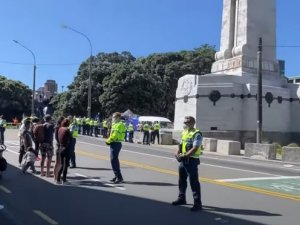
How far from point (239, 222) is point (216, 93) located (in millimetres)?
28634

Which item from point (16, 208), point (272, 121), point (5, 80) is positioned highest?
point (5, 80)

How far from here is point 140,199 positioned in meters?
10.6

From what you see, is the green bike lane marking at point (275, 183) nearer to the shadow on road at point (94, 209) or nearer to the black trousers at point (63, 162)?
the shadow on road at point (94, 209)

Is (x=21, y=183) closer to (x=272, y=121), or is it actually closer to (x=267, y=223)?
(x=267, y=223)

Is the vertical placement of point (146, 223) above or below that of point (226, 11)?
below

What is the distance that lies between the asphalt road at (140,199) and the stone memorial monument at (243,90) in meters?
20.3

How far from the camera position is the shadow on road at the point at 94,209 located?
833 centimetres

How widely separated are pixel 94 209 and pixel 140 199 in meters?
1.50

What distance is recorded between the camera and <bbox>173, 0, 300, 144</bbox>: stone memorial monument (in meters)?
36.6

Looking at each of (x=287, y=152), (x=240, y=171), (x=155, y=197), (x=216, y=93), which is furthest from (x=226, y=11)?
(x=155, y=197)

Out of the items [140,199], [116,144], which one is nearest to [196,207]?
[140,199]

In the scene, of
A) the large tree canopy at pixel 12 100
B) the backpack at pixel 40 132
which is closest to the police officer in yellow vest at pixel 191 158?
the backpack at pixel 40 132

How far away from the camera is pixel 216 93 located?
36.6 metres

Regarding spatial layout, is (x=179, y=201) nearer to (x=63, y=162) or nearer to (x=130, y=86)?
(x=63, y=162)
